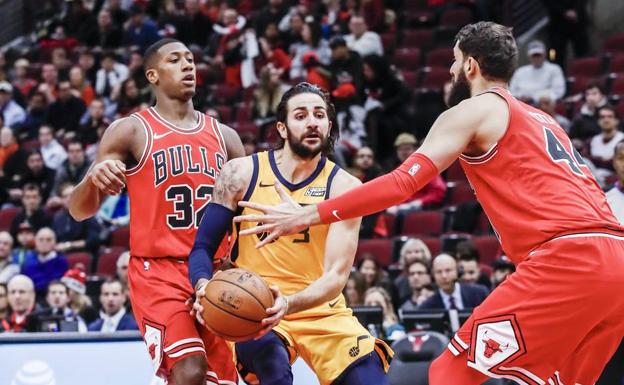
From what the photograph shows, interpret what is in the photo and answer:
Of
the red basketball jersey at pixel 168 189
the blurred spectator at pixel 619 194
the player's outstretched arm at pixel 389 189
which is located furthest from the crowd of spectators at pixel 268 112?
the player's outstretched arm at pixel 389 189

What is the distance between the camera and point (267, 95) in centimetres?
1461

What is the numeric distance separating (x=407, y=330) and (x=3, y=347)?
285cm

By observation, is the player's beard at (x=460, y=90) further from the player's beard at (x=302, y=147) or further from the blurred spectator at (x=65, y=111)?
the blurred spectator at (x=65, y=111)

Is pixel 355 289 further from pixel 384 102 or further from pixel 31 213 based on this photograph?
pixel 31 213

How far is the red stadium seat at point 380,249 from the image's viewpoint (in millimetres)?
11539

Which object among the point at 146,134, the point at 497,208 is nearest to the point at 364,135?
the point at 146,134

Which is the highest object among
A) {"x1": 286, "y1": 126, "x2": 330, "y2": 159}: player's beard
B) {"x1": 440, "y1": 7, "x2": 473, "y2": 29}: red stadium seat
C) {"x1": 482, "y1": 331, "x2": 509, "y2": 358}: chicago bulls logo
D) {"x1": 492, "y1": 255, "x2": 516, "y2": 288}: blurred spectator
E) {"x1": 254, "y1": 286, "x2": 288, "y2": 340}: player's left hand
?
{"x1": 286, "y1": 126, "x2": 330, "y2": 159}: player's beard

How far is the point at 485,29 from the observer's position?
5238mm

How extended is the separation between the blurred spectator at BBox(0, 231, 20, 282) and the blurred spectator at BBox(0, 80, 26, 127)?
14.6ft

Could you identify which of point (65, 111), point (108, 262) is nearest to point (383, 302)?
point (108, 262)

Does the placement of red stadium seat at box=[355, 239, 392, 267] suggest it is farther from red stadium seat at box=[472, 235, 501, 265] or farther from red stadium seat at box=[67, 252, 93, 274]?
red stadium seat at box=[67, 252, 93, 274]

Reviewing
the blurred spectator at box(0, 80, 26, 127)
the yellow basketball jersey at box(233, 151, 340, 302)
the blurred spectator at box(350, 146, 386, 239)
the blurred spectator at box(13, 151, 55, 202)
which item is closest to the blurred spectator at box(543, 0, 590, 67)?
the blurred spectator at box(350, 146, 386, 239)

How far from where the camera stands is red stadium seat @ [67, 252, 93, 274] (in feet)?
42.0

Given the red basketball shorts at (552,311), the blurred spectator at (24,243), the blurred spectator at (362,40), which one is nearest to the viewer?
the red basketball shorts at (552,311)
